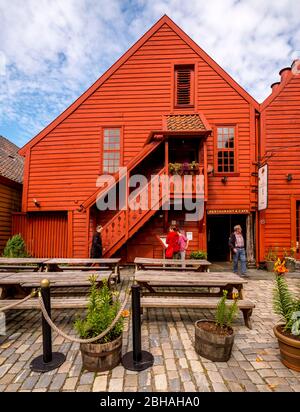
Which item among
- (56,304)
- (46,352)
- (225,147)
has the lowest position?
(46,352)

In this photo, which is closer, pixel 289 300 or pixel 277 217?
pixel 289 300

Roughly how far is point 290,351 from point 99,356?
2574 mm

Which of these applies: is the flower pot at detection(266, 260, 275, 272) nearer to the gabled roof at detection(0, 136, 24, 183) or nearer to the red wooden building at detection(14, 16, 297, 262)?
the red wooden building at detection(14, 16, 297, 262)

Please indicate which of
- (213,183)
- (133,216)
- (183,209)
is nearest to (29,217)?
(133,216)

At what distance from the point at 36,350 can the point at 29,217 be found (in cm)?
891

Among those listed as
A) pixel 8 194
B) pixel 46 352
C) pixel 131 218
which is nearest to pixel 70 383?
pixel 46 352

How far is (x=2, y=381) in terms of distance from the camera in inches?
115

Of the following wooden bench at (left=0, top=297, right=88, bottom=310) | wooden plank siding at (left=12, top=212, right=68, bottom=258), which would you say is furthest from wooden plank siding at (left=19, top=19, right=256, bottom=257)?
wooden bench at (left=0, top=297, right=88, bottom=310)

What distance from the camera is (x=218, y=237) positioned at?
13.3 metres

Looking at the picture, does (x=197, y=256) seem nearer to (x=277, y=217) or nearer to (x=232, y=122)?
(x=277, y=217)

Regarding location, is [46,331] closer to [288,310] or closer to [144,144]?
[288,310]

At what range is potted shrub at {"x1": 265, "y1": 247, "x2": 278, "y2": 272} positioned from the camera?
10047mm

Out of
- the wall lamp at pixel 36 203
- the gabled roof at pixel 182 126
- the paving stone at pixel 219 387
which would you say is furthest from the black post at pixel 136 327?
the wall lamp at pixel 36 203

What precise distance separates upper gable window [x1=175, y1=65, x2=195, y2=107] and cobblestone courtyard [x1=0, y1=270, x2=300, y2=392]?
10.2 m
